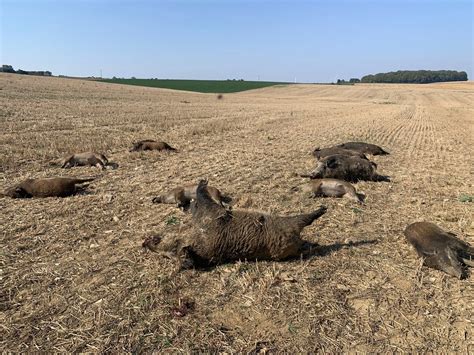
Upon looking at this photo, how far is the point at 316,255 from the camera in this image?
530cm

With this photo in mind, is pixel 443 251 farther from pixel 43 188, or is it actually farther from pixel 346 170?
pixel 43 188

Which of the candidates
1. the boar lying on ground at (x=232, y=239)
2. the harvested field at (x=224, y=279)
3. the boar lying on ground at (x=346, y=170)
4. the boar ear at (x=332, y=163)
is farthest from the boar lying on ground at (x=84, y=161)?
the boar lying on ground at (x=232, y=239)

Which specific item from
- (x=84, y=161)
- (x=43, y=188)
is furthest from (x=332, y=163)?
(x=43, y=188)

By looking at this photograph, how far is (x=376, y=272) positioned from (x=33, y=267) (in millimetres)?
4249

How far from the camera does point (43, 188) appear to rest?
7.44 metres

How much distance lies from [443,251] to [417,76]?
151m

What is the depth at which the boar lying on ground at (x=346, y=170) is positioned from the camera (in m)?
9.17

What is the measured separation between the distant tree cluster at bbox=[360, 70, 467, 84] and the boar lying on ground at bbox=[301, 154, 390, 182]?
141 metres

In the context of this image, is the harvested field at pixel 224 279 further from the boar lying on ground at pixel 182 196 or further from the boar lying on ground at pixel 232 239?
the boar lying on ground at pixel 182 196

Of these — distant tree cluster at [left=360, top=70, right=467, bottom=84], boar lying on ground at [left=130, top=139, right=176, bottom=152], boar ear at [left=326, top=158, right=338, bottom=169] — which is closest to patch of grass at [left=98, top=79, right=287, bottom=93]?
distant tree cluster at [left=360, top=70, right=467, bottom=84]

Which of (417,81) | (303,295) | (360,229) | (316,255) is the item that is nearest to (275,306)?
(303,295)

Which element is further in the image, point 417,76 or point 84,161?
point 417,76

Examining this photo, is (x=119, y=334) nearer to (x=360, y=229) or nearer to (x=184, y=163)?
(x=360, y=229)

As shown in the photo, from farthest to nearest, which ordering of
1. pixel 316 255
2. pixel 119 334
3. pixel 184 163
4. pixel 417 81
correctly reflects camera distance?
pixel 417 81 → pixel 184 163 → pixel 316 255 → pixel 119 334
